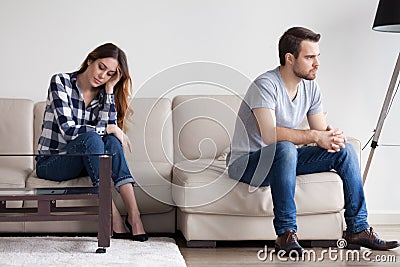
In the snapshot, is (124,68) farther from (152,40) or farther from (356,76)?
(356,76)

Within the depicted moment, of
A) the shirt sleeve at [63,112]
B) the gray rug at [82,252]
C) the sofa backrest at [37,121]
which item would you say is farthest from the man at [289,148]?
the sofa backrest at [37,121]

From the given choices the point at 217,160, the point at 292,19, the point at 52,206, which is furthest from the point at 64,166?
the point at 292,19

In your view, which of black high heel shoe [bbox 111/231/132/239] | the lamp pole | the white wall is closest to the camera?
black high heel shoe [bbox 111/231/132/239]

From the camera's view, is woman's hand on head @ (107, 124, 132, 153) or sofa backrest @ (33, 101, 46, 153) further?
sofa backrest @ (33, 101, 46, 153)

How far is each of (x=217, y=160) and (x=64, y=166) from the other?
895 millimetres

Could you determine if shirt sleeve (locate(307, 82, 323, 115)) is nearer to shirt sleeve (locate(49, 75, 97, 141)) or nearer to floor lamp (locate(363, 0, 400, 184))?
floor lamp (locate(363, 0, 400, 184))

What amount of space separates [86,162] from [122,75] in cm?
50

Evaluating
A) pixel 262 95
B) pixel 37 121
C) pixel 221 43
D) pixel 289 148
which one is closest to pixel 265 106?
pixel 262 95

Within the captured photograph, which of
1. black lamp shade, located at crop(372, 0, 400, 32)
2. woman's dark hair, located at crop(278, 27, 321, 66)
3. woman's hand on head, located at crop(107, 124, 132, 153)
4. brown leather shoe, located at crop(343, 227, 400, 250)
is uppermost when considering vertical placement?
black lamp shade, located at crop(372, 0, 400, 32)

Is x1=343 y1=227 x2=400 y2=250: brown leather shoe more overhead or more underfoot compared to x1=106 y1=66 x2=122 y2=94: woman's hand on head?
more underfoot

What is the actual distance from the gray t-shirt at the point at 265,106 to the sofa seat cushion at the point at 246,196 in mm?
163

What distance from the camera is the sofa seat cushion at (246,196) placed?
12.1 ft

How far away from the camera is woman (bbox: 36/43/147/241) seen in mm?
3779

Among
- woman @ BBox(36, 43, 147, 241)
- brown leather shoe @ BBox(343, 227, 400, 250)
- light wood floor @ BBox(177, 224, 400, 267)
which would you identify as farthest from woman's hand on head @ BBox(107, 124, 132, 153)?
brown leather shoe @ BBox(343, 227, 400, 250)
